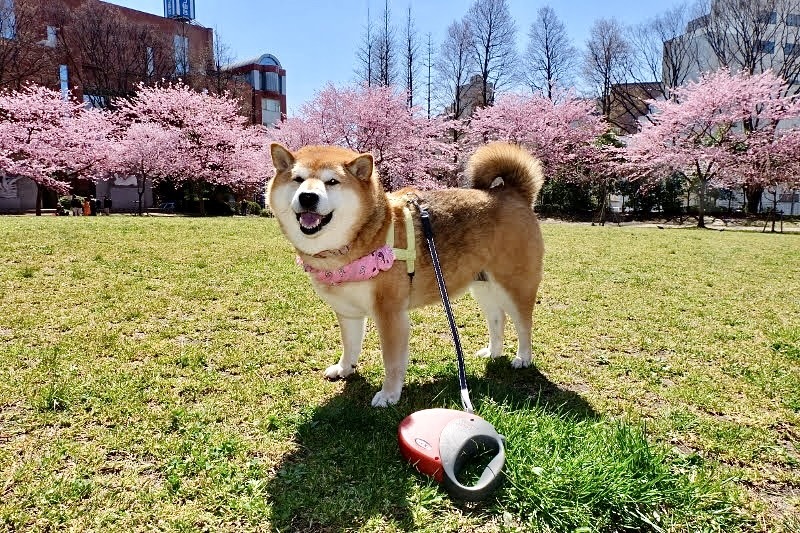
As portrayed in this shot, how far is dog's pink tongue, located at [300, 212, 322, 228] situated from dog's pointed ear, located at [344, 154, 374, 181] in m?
0.37

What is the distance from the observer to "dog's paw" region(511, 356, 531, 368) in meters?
3.79

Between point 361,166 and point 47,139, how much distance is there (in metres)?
28.3

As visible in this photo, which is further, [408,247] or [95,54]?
[95,54]

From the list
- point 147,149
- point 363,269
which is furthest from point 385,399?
point 147,149

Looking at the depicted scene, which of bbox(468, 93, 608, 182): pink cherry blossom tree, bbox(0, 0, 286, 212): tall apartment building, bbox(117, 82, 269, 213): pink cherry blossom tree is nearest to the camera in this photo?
bbox(117, 82, 269, 213): pink cherry blossom tree

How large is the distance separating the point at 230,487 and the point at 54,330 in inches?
121

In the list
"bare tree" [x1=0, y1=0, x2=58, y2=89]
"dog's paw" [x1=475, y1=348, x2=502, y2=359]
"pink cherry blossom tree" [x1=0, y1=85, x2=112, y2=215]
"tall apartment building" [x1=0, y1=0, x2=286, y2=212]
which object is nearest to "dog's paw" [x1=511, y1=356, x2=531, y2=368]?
"dog's paw" [x1=475, y1=348, x2=502, y2=359]

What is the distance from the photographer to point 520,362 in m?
3.80

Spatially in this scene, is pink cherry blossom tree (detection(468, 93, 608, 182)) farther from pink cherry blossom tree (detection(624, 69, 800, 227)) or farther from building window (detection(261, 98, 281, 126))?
building window (detection(261, 98, 281, 126))

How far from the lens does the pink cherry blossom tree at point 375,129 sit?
25969mm

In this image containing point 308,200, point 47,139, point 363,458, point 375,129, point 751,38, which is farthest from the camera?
point 751,38

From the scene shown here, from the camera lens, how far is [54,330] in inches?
168

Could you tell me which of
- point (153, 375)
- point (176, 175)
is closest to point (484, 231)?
point (153, 375)

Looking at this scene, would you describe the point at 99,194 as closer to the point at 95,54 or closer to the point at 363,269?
the point at 95,54
